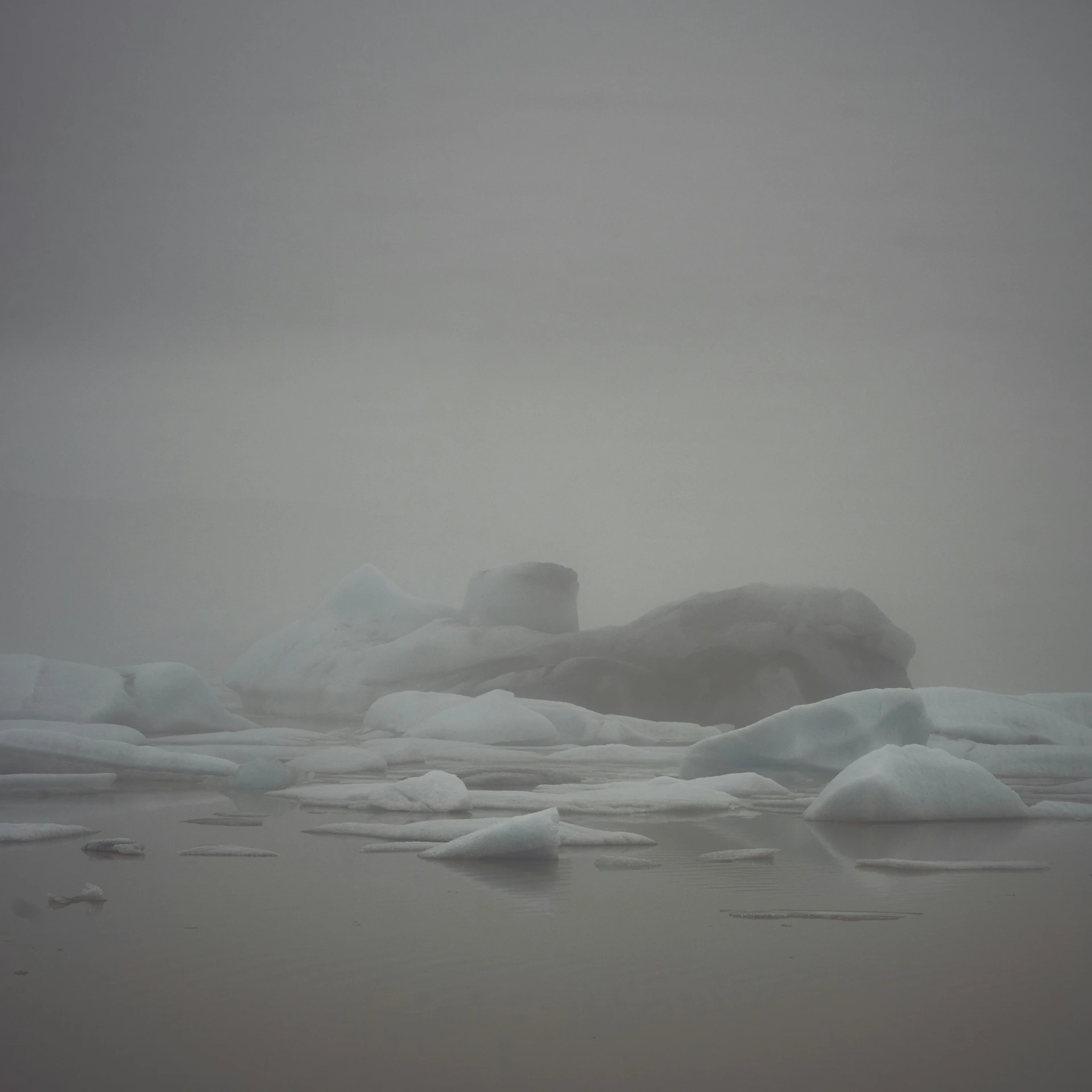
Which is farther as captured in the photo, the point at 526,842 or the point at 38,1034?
A: the point at 526,842

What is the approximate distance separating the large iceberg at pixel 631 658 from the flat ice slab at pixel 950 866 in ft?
44.1

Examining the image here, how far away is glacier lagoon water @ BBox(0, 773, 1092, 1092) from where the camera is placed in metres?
2.73

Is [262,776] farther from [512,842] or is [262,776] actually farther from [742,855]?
[742,855]

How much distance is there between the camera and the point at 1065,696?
18.1m

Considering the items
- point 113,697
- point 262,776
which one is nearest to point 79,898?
point 262,776

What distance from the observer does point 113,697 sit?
44.3 feet

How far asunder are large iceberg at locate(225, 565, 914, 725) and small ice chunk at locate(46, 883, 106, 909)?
14.3 metres

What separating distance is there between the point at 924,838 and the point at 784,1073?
4.45m

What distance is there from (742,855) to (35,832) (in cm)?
336

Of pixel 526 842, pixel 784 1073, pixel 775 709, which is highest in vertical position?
pixel 775 709

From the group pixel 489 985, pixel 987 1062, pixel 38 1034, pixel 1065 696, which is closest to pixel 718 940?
pixel 489 985

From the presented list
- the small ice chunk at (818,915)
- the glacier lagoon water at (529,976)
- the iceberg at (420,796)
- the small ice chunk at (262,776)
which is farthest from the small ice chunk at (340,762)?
the small ice chunk at (818,915)

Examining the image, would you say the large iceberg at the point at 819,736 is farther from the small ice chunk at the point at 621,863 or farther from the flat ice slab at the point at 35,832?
the flat ice slab at the point at 35,832

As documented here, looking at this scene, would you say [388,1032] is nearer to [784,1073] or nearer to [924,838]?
[784,1073]
